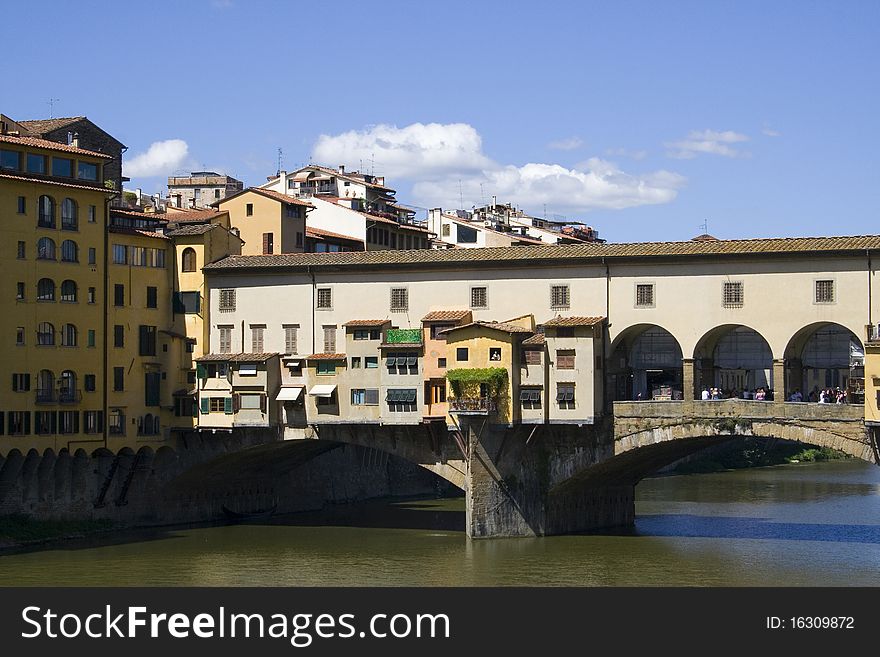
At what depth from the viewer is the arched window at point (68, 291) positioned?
2532 inches

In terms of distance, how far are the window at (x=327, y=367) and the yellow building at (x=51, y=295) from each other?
27.2ft

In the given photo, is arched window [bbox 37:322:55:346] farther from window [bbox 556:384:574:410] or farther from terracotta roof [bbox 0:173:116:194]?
window [bbox 556:384:574:410]

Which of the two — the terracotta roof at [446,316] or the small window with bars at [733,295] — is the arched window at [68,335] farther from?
the small window with bars at [733,295]

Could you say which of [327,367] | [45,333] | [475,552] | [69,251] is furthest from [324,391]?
[69,251]

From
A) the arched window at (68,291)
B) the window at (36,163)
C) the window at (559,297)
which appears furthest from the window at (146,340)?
the window at (559,297)

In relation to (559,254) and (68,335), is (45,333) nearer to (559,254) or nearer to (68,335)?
(68,335)

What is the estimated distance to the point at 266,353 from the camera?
6656 centimetres

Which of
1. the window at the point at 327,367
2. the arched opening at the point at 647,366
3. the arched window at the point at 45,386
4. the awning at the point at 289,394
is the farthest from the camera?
the awning at the point at 289,394

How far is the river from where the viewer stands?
178 feet

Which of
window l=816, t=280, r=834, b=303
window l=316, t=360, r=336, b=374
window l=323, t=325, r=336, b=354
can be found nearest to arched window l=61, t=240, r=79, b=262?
window l=323, t=325, r=336, b=354
